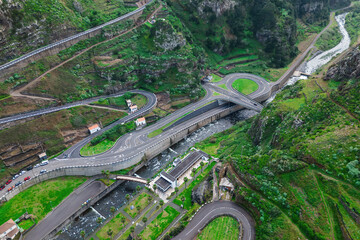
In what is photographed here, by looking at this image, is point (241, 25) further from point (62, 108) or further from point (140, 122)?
point (62, 108)

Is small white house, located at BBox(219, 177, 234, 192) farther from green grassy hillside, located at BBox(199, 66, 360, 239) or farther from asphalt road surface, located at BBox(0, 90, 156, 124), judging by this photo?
asphalt road surface, located at BBox(0, 90, 156, 124)

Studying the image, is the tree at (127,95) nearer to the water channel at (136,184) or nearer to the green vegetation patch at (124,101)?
the green vegetation patch at (124,101)

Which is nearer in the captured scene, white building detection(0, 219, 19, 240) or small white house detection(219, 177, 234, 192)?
white building detection(0, 219, 19, 240)

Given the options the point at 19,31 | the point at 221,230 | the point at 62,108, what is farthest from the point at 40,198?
the point at 19,31

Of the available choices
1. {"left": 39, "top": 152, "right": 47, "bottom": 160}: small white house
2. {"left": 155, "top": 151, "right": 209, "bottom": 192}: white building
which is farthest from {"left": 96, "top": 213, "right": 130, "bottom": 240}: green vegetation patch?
{"left": 39, "top": 152, "right": 47, "bottom": 160}: small white house

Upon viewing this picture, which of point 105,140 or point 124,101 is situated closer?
point 105,140

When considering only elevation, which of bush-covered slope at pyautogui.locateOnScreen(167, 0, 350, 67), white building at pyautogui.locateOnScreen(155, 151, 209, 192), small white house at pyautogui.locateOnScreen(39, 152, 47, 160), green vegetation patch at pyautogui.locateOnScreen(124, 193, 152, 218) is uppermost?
bush-covered slope at pyautogui.locateOnScreen(167, 0, 350, 67)
